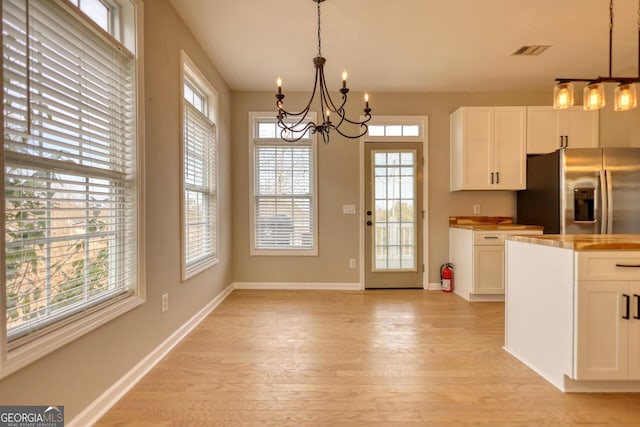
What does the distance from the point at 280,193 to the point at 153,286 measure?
2.30 meters

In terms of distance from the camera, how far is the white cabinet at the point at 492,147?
3.90m

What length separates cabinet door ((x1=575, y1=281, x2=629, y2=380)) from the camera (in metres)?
1.76

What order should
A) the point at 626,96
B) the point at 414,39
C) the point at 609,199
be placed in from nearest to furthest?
the point at 626,96 → the point at 414,39 → the point at 609,199

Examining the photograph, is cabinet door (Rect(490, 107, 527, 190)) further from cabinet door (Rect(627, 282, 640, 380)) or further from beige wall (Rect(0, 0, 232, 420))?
beige wall (Rect(0, 0, 232, 420))

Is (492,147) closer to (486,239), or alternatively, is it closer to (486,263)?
(486,239)

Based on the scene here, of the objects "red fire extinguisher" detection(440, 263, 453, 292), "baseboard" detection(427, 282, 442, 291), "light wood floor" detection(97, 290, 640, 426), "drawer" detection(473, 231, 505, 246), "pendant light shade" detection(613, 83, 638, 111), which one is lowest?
"light wood floor" detection(97, 290, 640, 426)

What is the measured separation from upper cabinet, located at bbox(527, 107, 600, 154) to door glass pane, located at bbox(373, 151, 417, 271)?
59.1 inches

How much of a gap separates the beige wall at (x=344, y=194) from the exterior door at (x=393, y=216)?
0.18m

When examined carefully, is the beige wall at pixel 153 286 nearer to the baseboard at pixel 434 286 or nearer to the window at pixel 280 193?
the window at pixel 280 193

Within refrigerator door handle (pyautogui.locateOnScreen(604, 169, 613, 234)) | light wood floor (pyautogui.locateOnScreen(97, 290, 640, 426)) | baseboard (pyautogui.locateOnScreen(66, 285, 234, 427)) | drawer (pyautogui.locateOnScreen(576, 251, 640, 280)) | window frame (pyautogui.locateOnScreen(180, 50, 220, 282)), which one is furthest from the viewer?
refrigerator door handle (pyautogui.locateOnScreen(604, 169, 613, 234))

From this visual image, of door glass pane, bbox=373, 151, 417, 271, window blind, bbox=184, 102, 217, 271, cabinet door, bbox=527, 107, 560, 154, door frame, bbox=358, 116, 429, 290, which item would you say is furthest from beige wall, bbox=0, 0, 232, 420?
cabinet door, bbox=527, 107, 560, 154

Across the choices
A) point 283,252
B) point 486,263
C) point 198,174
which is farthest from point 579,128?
point 198,174

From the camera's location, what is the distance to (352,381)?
1962mm

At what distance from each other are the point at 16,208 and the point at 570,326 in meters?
2.82
